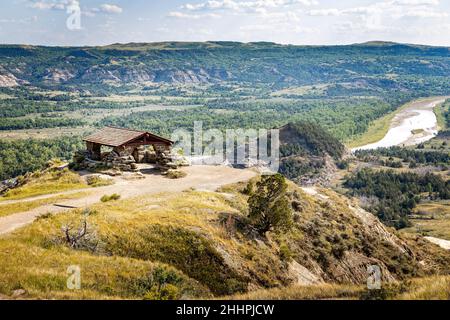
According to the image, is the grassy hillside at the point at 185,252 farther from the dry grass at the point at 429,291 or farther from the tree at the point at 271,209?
the dry grass at the point at 429,291

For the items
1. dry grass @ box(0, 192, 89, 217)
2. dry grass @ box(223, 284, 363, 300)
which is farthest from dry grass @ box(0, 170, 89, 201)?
dry grass @ box(223, 284, 363, 300)

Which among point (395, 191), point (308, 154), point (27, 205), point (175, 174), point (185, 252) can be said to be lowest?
point (395, 191)

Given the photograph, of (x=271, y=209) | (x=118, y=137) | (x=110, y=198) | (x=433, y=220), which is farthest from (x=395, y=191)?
(x=110, y=198)

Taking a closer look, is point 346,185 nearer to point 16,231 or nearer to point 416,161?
point 416,161

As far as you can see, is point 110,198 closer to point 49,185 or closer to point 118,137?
point 49,185

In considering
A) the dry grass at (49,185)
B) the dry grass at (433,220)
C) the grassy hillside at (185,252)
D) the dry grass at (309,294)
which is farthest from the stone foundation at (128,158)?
the dry grass at (433,220)

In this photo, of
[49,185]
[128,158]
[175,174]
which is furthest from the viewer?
[128,158]
